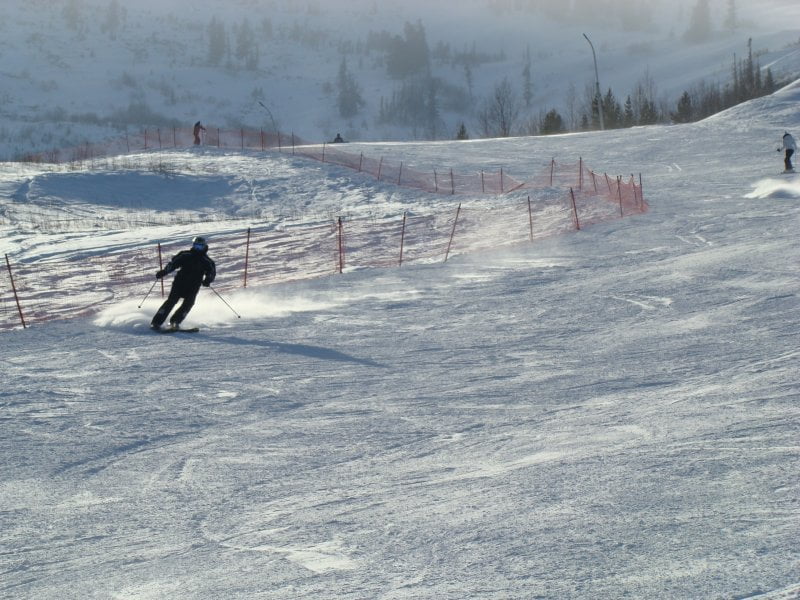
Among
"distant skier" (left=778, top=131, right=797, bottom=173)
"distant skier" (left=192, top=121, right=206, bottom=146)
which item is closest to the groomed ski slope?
"distant skier" (left=778, top=131, right=797, bottom=173)

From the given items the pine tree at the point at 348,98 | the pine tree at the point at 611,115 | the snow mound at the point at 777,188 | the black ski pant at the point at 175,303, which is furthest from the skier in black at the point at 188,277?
the pine tree at the point at 348,98

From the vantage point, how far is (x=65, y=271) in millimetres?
22594

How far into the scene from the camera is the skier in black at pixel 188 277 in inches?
599

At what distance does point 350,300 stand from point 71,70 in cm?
17640

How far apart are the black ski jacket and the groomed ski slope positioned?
81 cm

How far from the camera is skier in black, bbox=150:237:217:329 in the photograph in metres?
15.2

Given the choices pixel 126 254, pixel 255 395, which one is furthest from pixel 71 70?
pixel 255 395

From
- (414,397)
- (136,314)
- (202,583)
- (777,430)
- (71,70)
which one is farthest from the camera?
(71,70)

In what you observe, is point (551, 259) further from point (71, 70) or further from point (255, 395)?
point (71, 70)

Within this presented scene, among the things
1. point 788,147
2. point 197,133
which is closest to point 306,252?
point 788,147

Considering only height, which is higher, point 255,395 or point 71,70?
point 71,70

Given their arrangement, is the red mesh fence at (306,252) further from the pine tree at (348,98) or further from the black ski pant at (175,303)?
the pine tree at (348,98)

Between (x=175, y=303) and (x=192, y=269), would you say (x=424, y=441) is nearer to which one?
(x=192, y=269)

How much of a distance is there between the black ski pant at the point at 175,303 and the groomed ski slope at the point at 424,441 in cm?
39
